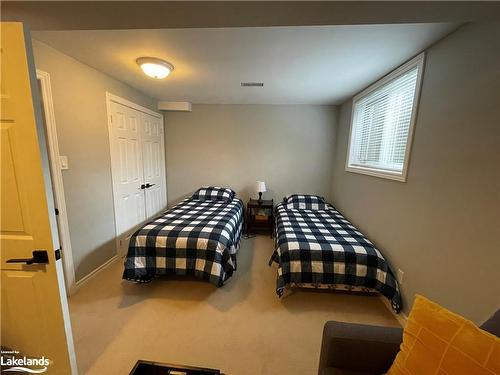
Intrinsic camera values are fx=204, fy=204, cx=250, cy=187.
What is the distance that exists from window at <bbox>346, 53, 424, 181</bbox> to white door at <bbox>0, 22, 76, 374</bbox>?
2537mm

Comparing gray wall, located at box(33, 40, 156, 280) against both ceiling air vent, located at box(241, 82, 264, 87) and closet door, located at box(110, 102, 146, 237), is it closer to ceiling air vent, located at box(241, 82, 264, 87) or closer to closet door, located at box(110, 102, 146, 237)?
closet door, located at box(110, 102, 146, 237)

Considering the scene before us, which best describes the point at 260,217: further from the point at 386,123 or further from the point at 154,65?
the point at 154,65

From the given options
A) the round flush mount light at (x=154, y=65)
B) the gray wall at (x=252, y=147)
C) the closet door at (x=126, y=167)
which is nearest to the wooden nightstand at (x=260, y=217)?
the gray wall at (x=252, y=147)

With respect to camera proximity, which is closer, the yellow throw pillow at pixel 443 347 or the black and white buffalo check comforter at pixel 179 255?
the yellow throw pillow at pixel 443 347

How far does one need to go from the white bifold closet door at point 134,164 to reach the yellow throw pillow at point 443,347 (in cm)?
297

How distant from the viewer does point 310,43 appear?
1608mm

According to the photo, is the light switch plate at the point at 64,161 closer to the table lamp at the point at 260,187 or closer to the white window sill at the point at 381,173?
the table lamp at the point at 260,187

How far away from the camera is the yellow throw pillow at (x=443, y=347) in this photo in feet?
2.14

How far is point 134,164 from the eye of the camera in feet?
9.61

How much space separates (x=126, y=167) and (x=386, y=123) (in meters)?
3.27

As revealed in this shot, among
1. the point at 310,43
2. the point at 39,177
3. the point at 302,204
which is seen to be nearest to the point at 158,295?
the point at 39,177

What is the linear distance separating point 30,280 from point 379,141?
319cm

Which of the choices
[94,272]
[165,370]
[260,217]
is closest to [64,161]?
[94,272]

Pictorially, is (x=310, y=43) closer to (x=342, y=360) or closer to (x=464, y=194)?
(x=464, y=194)
